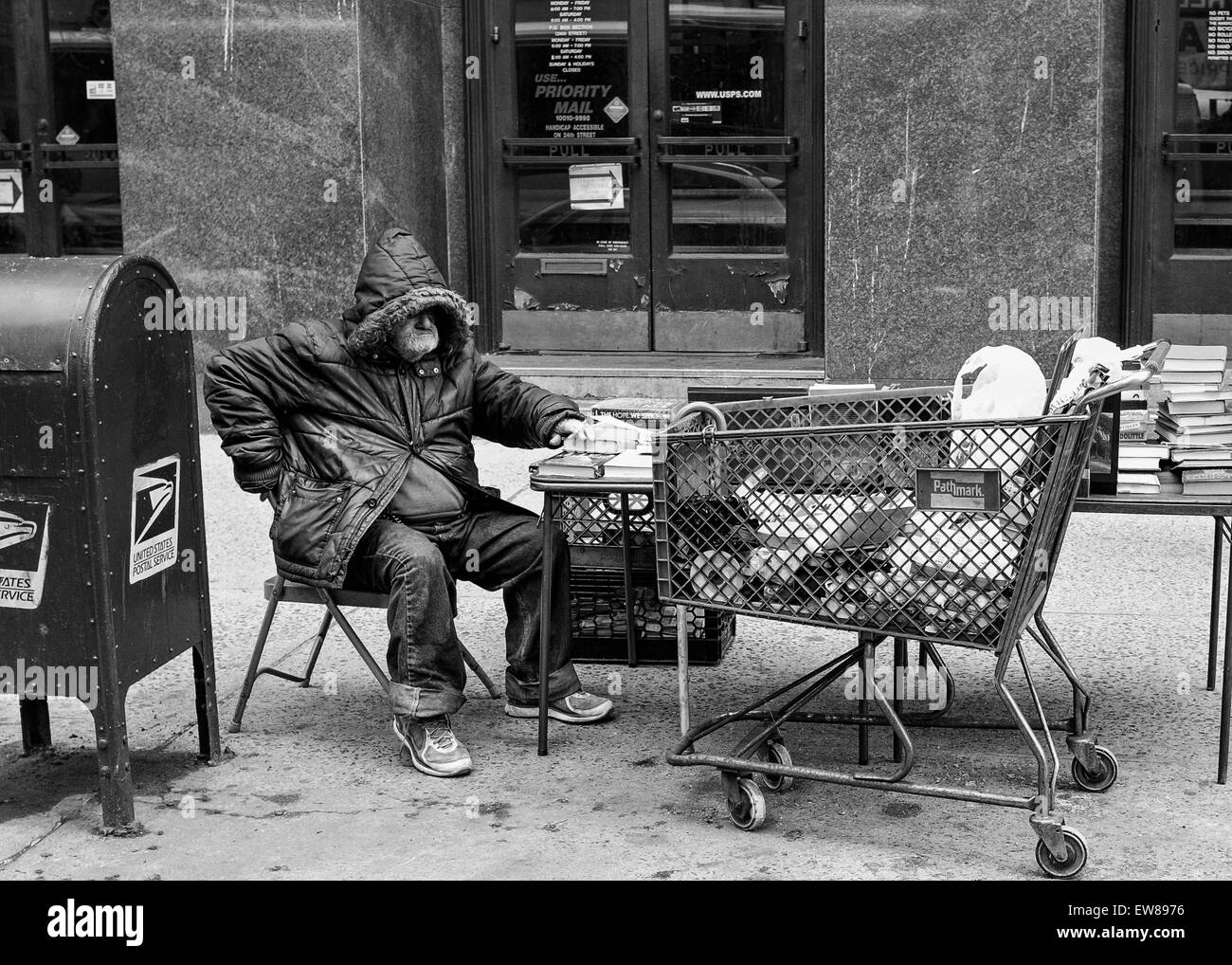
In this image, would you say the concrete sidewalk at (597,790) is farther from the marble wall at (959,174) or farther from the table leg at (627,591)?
the marble wall at (959,174)

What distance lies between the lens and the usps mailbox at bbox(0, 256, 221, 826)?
4168 mm

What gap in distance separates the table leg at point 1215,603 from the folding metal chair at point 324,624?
2.35m

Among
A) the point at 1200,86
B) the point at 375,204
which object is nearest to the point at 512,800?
the point at 375,204

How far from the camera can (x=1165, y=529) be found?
299 inches

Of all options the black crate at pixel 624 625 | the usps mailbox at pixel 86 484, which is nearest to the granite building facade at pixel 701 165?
the black crate at pixel 624 625

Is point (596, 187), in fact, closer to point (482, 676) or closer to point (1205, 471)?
point (482, 676)

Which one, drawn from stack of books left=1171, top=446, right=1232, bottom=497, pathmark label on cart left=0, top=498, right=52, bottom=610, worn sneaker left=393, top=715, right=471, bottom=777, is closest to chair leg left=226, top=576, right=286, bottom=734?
worn sneaker left=393, top=715, right=471, bottom=777

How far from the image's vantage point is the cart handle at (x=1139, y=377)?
3.85m

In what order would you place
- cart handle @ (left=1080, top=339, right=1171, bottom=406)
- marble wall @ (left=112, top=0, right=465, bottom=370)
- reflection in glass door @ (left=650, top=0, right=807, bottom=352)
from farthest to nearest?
1. reflection in glass door @ (left=650, top=0, right=807, bottom=352)
2. marble wall @ (left=112, top=0, right=465, bottom=370)
3. cart handle @ (left=1080, top=339, right=1171, bottom=406)

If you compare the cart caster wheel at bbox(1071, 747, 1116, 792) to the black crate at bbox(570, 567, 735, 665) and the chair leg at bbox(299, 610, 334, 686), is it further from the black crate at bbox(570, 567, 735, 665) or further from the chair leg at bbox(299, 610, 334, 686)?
the chair leg at bbox(299, 610, 334, 686)

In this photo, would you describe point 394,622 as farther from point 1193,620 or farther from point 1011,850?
point 1193,620

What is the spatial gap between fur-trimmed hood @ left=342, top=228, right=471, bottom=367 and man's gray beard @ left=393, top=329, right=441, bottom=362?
4 centimetres

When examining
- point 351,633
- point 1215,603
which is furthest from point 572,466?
point 1215,603

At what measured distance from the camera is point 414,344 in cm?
506
